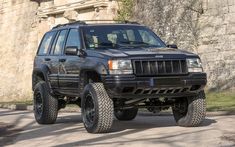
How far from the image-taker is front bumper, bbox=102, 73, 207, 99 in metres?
8.66

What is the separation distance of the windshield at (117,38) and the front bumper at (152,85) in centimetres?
114

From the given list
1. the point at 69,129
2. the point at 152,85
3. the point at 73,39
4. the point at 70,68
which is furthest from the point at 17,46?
the point at 152,85

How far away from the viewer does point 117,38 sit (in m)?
10.1

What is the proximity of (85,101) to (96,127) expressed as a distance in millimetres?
635

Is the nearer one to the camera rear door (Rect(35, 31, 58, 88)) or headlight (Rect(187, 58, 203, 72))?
headlight (Rect(187, 58, 203, 72))

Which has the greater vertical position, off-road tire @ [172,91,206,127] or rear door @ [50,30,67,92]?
rear door @ [50,30,67,92]

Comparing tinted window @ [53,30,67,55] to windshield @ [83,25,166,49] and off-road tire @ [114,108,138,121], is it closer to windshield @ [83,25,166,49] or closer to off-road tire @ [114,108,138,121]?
windshield @ [83,25,166,49]

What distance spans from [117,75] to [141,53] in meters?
0.63

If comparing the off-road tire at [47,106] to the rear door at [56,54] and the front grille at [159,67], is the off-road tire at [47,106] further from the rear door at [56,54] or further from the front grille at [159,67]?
the front grille at [159,67]

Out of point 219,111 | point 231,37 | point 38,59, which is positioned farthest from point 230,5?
point 38,59

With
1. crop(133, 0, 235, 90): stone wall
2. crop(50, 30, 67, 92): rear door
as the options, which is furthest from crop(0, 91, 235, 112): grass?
crop(50, 30, 67, 92): rear door

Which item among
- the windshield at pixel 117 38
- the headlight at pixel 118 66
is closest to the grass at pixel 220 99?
the windshield at pixel 117 38

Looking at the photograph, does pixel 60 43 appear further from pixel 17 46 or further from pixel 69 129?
pixel 17 46

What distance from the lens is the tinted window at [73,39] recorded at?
33.6 ft
